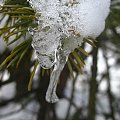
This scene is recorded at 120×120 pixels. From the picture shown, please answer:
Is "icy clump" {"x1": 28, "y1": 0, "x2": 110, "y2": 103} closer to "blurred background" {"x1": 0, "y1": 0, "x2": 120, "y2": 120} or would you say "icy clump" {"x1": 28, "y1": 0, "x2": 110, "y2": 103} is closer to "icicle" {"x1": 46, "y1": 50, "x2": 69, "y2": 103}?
"icicle" {"x1": 46, "y1": 50, "x2": 69, "y2": 103}

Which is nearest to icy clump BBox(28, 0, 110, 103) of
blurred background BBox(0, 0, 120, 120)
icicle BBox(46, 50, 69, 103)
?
icicle BBox(46, 50, 69, 103)

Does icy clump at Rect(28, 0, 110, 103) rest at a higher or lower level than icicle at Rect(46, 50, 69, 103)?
higher

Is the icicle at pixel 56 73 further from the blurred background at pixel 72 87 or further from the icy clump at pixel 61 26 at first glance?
the blurred background at pixel 72 87

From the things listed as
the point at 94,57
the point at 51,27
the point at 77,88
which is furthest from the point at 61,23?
the point at 77,88

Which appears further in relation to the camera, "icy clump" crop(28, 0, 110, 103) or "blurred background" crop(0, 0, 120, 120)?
"blurred background" crop(0, 0, 120, 120)

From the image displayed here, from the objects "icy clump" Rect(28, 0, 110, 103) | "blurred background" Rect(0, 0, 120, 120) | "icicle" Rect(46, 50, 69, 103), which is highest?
"icy clump" Rect(28, 0, 110, 103)

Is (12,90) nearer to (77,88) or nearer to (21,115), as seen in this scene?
(21,115)

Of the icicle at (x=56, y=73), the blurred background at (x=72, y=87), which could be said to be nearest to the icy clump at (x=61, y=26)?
the icicle at (x=56, y=73)
